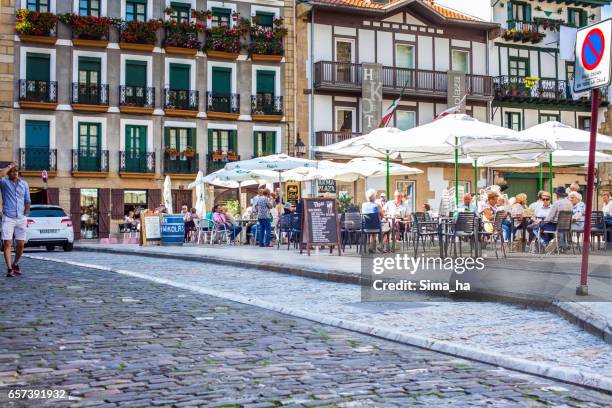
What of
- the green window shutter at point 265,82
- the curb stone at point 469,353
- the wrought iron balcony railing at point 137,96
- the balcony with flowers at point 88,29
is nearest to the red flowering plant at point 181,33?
the wrought iron balcony railing at point 137,96

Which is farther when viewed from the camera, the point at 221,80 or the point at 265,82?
the point at 265,82

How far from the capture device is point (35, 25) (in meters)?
37.0

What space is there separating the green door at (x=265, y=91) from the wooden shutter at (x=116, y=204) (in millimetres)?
8122

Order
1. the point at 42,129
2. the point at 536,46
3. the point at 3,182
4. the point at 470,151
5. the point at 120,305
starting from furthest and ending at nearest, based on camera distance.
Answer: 1. the point at 536,46
2. the point at 42,129
3. the point at 470,151
4. the point at 3,182
5. the point at 120,305

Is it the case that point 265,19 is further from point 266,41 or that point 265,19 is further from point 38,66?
point 38,66

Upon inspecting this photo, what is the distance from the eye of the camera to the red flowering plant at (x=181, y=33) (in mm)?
39594

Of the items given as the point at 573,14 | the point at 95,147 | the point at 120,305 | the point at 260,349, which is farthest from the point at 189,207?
the point at 260,349

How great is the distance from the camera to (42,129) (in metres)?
37.8

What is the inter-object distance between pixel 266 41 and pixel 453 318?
34.1 metres

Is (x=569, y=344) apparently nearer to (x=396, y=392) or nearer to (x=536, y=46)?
(x=396, y=392)

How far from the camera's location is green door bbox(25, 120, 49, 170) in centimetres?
3731

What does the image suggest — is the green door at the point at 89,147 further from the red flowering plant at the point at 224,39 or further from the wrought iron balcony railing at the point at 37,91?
the red flowering plant at the point at 224,39

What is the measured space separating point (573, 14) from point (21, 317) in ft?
147

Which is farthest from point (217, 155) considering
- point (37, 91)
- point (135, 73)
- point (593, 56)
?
point (593, 56)
